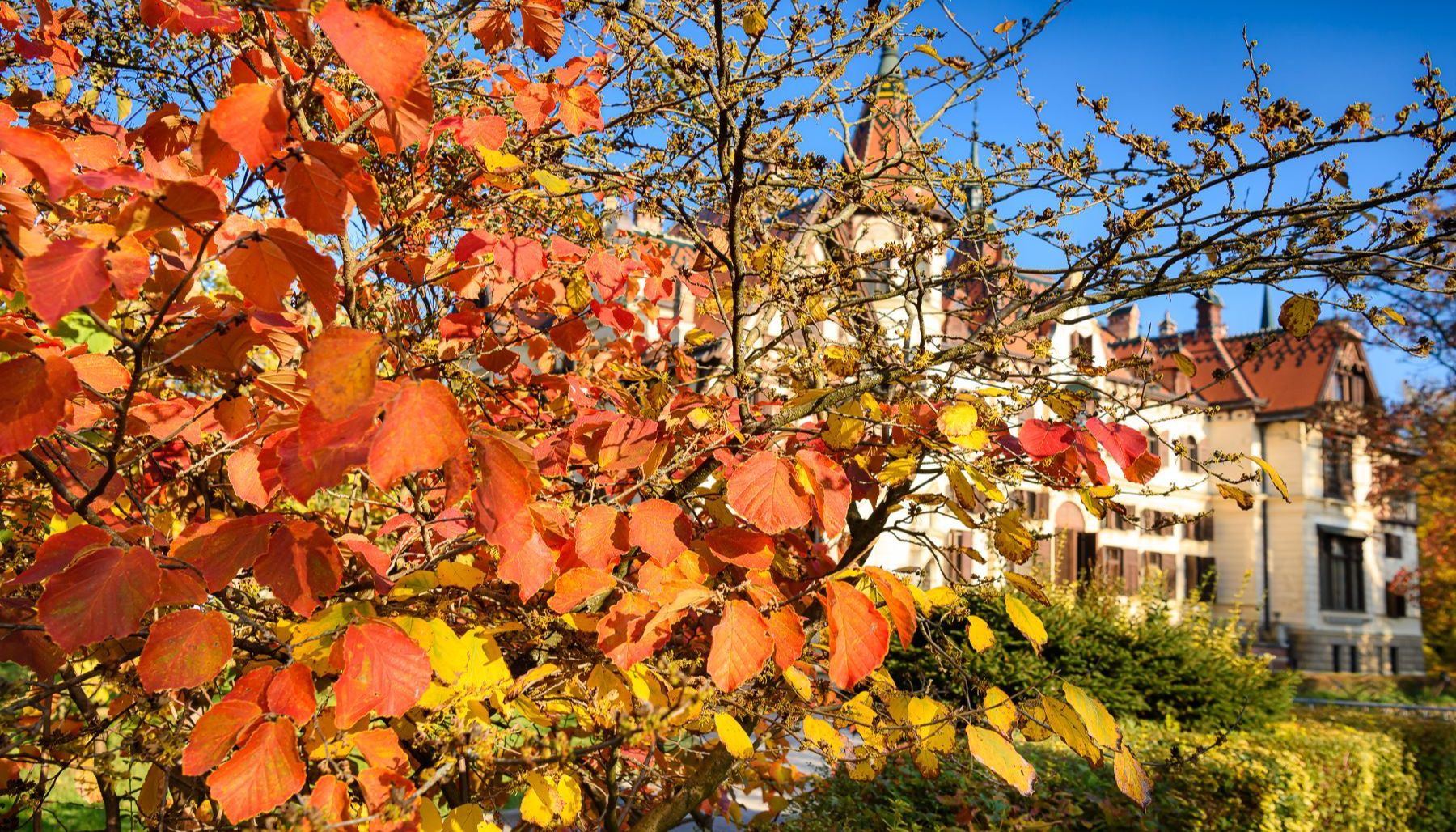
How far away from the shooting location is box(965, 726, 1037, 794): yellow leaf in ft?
5.59

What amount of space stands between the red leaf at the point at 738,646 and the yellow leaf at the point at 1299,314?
4.50 ft

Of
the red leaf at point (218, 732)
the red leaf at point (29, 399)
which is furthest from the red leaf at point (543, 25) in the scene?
the red leaf at point (218, 732)

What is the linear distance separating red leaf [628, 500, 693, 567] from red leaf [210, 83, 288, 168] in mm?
874

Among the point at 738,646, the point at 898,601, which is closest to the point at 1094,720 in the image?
the point at 898,601

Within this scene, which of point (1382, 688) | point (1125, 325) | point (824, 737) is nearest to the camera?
point (824, 737)

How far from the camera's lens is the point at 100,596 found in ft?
4.11

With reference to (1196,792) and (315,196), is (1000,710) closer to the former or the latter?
(315,196)

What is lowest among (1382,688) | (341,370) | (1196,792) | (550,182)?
(1382,688)

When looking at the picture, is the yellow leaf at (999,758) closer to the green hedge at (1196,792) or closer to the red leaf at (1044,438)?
the green hedge at (1196,792)

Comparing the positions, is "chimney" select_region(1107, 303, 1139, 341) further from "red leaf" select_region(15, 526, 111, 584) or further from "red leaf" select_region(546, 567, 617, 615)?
"red leaf" select_region(15, 526, 111, 584)

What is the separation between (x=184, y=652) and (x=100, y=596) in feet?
0.53

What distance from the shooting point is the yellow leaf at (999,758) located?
1.71 meters

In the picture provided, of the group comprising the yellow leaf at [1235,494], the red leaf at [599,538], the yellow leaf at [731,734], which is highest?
the yellow leaf at [1235,494]

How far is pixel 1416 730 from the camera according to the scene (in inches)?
301
